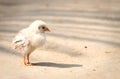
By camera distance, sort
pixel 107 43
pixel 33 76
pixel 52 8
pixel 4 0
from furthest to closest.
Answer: pixel 4 0 < pixel 52 8 < pixel 107 43 < pixel 33 76

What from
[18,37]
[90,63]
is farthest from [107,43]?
[18,37]

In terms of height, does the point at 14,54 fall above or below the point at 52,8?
below

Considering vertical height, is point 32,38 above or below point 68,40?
above

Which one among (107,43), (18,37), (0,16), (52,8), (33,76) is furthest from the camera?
(52,8)

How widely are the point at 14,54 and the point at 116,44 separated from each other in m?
1.29

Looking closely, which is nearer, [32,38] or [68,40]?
[32,38]

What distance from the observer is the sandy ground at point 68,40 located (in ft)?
11.6

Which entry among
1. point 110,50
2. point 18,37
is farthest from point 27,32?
point 110,50

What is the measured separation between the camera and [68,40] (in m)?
4.63

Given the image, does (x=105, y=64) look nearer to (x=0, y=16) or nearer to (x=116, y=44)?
(x=116, y=44)

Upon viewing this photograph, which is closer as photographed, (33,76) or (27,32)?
(33,76)

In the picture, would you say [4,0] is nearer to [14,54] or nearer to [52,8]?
[52,8]

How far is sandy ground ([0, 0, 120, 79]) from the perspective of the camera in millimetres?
3543

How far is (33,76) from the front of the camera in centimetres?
339
